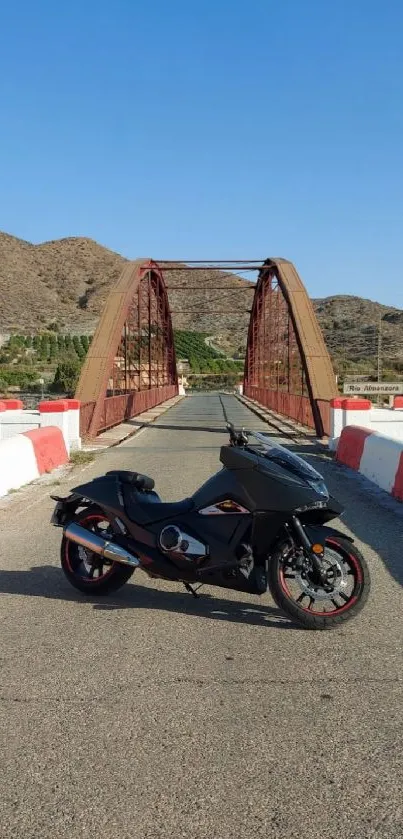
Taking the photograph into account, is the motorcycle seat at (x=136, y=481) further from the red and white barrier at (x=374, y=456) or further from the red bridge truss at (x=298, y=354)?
the red bridge truss at (x=298, y=354)

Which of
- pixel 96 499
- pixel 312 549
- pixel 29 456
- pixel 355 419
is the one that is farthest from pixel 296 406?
pixel 312 549

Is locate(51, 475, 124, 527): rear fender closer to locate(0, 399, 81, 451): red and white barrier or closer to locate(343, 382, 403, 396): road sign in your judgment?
locate(0, 399, 81, 451): red and white barrier

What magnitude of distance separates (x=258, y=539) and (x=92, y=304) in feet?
430

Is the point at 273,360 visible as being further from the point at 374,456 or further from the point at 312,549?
the point at 312,549

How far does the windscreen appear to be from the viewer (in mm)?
4652

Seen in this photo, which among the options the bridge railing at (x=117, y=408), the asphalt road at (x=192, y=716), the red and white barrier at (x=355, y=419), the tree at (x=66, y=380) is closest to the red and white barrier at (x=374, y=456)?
the red and white barrier at (x=355, y=419)

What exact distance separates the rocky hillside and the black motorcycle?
78.8 metres

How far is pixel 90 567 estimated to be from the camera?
5.53 m

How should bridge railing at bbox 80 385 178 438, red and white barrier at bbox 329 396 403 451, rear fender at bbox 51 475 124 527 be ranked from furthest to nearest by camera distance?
1. bridge railing at bbox 80 385 178 438
2. red and white barrier at bbox 329 396 403 451
3. rear fender at bbox 51 475 124 527

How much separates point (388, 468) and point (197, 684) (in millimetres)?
7258

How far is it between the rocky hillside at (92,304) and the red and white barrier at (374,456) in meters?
69.6

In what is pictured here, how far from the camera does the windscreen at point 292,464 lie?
15.3 feet

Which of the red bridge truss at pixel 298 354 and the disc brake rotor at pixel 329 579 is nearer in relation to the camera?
the disc brake rotor at pixel 329 579

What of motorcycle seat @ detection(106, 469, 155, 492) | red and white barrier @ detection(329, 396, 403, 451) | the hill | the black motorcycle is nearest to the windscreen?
the black motorcycle
